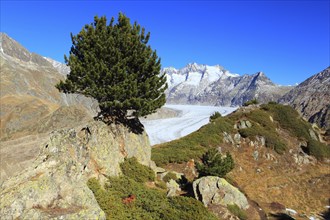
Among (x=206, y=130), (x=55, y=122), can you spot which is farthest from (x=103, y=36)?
(x=55, y=122)

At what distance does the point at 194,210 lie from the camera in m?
17.8

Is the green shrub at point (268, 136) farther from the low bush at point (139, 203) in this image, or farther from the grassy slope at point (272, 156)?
the low bush at point (139, 203)

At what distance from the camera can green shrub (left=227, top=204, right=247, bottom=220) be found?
19.5 metres

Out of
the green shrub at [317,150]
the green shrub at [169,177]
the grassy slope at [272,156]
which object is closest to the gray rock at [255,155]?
the grassy slope at [272,156]

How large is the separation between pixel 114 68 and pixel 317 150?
34228 mm

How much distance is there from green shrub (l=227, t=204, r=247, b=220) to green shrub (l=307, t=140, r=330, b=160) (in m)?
27.1

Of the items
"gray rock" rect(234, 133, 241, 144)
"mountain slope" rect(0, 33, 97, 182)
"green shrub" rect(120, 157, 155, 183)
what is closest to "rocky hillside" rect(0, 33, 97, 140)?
"mountain slope" rect(0, 33, 97, 182)

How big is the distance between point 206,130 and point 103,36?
990 inches

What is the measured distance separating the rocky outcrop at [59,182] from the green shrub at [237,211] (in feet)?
27.4

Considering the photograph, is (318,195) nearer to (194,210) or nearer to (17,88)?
(194,210)

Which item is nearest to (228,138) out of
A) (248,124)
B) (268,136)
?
(248,124)

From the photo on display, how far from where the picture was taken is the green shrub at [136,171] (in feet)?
70.5

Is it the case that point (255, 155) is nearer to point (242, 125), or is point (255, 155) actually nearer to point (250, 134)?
point (250, 134)

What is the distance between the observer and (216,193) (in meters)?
20.6
